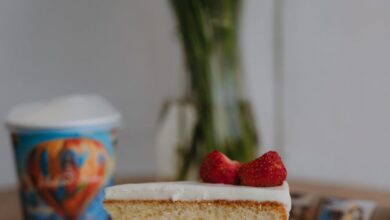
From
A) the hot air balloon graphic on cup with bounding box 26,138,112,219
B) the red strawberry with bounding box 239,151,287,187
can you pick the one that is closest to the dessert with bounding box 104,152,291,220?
the red strawberry with bounding box 239,151,287,187

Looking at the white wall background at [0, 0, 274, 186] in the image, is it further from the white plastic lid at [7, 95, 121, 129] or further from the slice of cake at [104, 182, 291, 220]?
the slice of cake at [104, 182, 291, 220]

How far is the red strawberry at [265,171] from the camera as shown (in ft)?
1.84

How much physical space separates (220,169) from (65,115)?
357 mm

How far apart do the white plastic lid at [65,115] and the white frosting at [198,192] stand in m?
0.27

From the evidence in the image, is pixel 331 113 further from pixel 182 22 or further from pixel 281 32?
pixel 182 22

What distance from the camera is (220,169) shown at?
59 centimetres

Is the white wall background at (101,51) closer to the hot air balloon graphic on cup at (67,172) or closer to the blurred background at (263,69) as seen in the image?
the blurred background at (263,69)

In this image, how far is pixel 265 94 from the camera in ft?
4.04

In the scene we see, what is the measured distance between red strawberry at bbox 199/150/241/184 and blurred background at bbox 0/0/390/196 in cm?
58

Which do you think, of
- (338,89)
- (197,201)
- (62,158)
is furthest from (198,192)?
(338,89)

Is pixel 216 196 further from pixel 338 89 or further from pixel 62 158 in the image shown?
pixel 338 89

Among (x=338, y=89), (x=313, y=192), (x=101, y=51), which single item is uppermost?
(x=101, y=51)

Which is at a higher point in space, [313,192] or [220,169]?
[220,169]

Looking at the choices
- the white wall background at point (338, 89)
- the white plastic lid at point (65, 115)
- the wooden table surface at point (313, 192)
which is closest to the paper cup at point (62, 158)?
the white plastic lid at point (65, 115)
